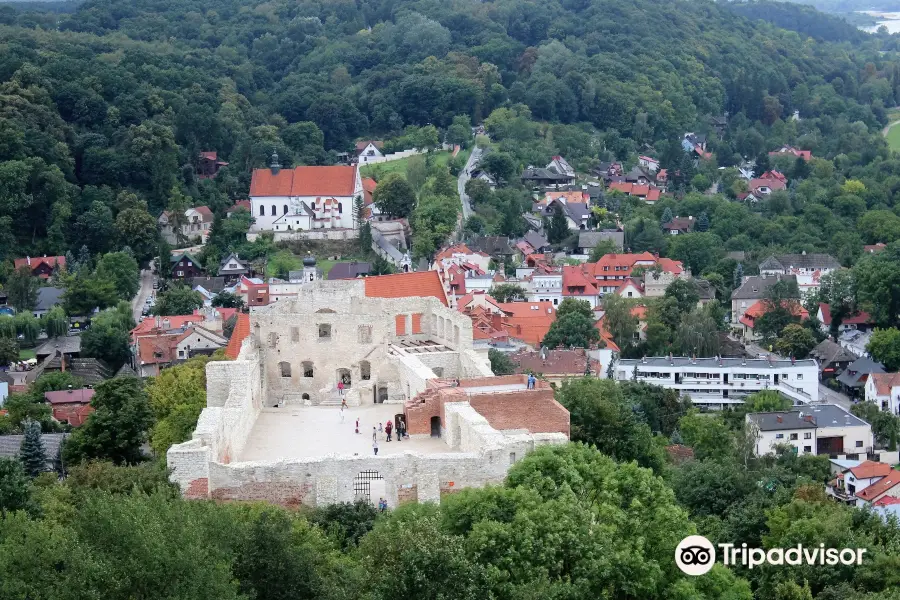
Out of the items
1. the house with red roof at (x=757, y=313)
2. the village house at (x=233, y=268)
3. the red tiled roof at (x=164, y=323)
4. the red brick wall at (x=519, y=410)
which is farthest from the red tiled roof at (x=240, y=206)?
the red brick wall at (x=519, y=410)

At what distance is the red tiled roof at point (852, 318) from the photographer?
84.5 metres

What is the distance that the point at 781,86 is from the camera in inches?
6644

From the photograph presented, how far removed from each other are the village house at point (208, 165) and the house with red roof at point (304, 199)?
10.9m

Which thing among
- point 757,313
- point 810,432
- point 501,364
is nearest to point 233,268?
point 757,313

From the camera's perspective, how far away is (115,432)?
4238cm

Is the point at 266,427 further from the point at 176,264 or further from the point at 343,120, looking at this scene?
the point at 343,120

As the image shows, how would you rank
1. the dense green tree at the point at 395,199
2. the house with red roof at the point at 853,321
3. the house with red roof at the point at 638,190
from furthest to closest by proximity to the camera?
1. the house with red roof at the point at 638,190
2. the dense green tree at the point at 395,199
3. the house with red roof at the point at 853,321

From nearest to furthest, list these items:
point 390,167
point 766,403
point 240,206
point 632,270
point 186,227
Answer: point 766,403 < point 632,270 < point 186,227 < point 240,206 < point 390,167

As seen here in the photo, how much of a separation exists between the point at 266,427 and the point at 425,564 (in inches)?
400

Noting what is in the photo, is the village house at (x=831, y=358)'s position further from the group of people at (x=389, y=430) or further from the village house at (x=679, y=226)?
the group of people at (x=389, y=430)

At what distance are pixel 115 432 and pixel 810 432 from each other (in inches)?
1186

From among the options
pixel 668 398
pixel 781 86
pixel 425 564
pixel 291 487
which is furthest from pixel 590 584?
pixel 781 86

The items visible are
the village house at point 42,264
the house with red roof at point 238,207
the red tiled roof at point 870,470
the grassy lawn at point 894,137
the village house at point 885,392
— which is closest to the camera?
the red tiled roof at point 870,470

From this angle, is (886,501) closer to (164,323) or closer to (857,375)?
(857,375)
